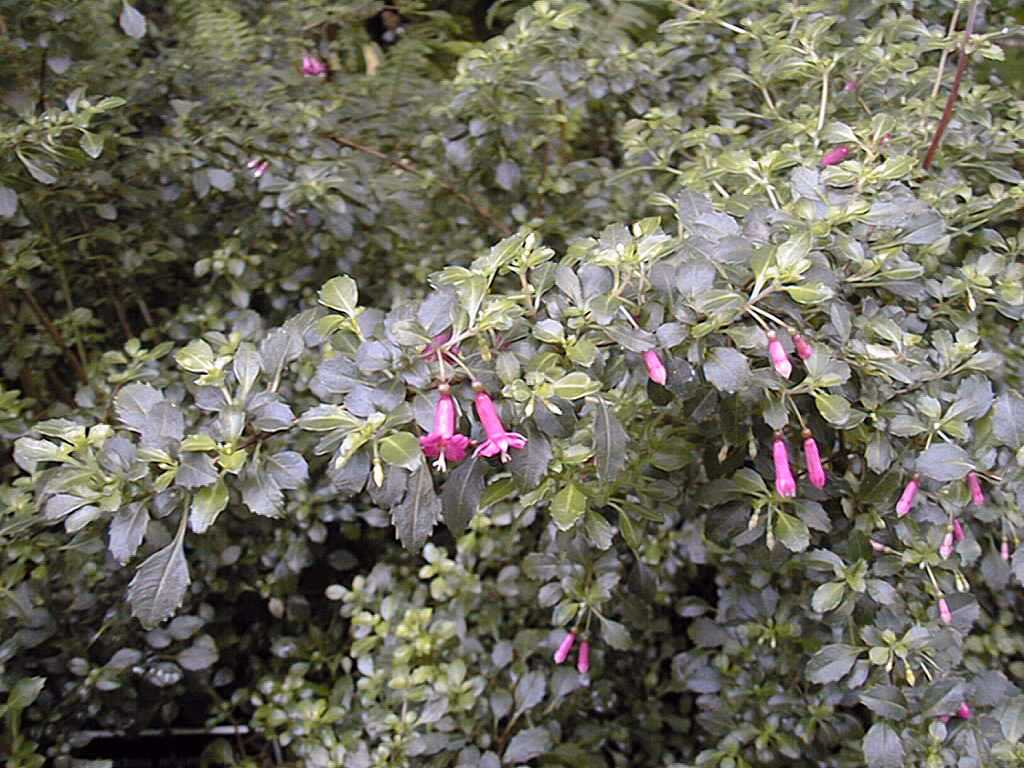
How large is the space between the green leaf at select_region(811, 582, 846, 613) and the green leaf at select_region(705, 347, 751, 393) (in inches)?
16.4

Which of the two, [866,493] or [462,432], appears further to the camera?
[866,493]

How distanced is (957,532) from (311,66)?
1941 millimetres

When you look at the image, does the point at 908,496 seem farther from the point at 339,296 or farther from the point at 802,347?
the point at 339,296

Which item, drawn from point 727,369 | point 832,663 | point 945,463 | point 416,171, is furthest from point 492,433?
point 416,171

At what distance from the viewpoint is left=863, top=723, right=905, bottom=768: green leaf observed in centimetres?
119

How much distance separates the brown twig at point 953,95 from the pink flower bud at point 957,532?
0.61 meters

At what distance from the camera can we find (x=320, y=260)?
6.55 ft

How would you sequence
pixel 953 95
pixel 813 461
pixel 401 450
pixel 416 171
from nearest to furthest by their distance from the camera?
pixel 401 450
pixel 813 461
pixel 953 95
pixel 416 171

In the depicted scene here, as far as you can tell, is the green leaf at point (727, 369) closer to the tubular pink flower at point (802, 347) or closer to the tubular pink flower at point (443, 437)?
the tubular pink flower at point (802, 347)

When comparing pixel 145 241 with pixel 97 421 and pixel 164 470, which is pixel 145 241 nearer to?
pixel 97 421

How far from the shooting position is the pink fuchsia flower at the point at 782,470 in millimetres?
→ 1092

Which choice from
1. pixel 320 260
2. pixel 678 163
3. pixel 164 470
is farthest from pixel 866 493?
pixel 320 260

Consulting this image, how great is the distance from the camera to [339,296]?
1.06 metres

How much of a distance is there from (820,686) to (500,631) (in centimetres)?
62
